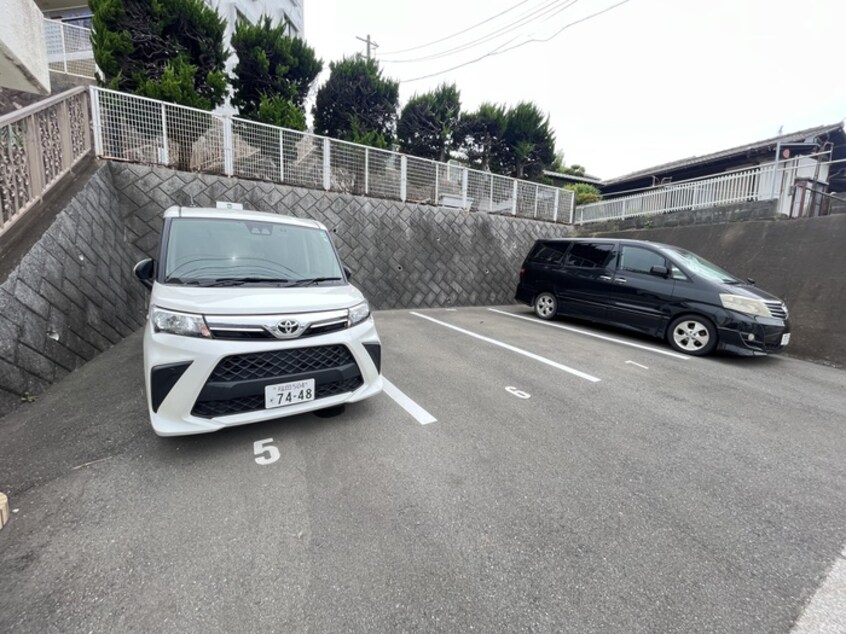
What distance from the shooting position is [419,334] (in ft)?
19.0

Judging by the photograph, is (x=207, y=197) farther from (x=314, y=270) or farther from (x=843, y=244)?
(x=843, y=244)

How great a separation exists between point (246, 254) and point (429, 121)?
11.7 m

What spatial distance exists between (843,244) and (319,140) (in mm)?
9788

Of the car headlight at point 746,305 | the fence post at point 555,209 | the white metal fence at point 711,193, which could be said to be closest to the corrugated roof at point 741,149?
the white metal fence at point 711,193

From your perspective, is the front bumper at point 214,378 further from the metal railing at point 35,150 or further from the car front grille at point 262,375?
the metal railing at point 35,150

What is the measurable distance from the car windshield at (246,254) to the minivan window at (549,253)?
16.1ft

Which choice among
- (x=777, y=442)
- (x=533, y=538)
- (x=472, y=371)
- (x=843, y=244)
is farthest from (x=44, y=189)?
(x=843, y=244)

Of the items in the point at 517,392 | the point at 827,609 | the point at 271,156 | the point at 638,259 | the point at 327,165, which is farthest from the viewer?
the point at 327,165

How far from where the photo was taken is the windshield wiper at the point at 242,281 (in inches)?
103

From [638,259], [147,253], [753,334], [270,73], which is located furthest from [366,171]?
[753,334]

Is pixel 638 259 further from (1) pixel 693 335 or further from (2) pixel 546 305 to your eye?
(2) pixel 546 305

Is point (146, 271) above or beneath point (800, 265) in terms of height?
beneath

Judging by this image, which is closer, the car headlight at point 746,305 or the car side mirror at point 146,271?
the car side mirror at point 146,271

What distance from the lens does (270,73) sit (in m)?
8.95
